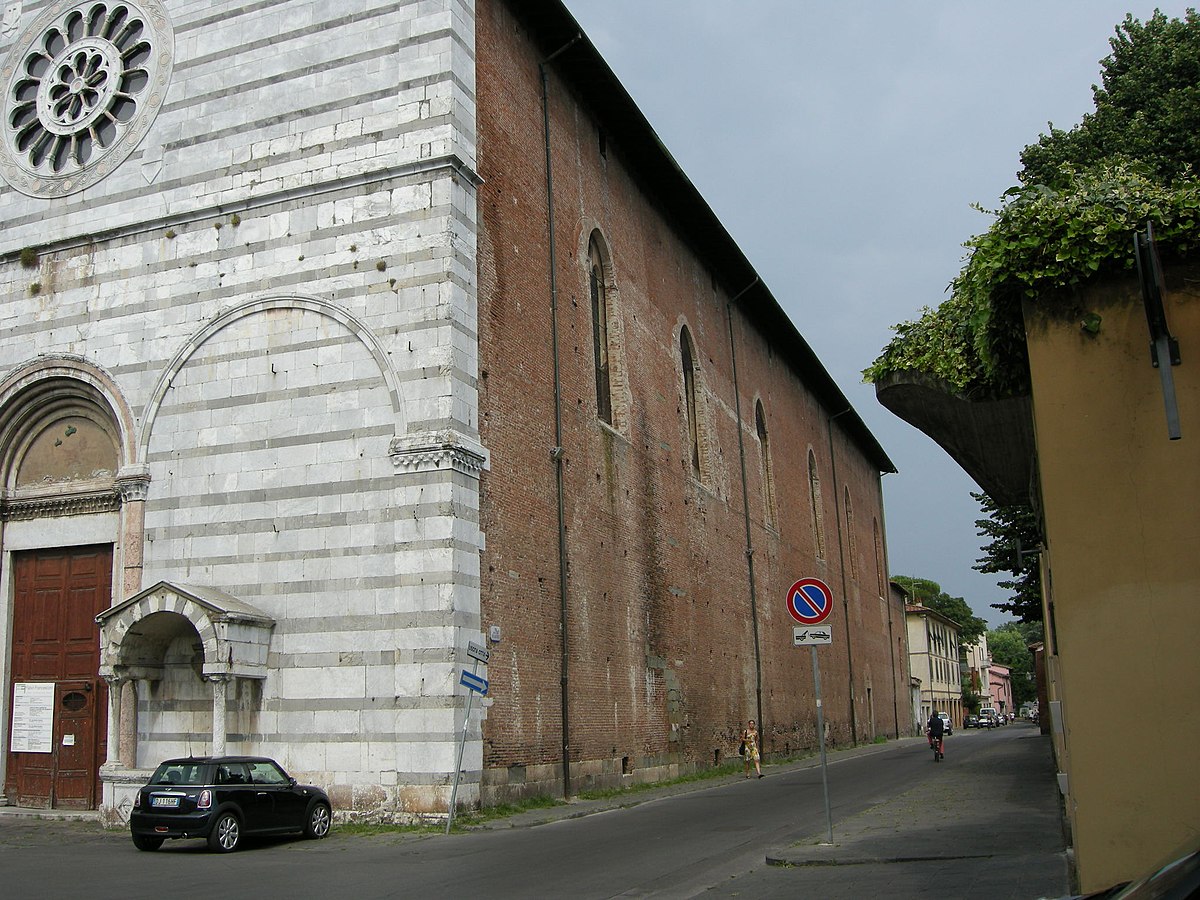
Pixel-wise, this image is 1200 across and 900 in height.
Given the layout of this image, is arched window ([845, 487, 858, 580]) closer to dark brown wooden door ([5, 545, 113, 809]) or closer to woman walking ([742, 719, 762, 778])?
woman walking ([742, 719, 762, 778])

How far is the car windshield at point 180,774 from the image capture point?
13.4 metres

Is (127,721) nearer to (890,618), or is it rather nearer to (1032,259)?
(1032,259)

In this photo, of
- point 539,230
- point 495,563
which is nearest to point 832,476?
point 539,230

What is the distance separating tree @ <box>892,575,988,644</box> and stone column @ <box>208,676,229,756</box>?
104973mm

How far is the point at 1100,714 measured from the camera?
7496 millimetres

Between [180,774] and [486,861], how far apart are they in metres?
4.20

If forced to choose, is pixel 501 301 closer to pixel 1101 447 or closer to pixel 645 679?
pixel 645 679

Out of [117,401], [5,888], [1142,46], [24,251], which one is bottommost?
[5,888]

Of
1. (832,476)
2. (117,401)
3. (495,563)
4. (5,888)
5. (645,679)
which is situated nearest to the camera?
(5,888)

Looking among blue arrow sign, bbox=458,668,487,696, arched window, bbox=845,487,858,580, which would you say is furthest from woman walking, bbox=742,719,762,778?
arched window, bbox=845,487,858,580

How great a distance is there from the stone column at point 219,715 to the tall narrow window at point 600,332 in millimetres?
10628

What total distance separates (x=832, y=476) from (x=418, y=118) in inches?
1388

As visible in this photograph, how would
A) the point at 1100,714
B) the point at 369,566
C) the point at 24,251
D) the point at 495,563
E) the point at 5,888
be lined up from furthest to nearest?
the point at 24,251 < the point at 495,563 < the point at 369,566 < the point at 5,888 < the point at 1100,714

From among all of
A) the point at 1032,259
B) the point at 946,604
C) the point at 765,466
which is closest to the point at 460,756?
the point at 1032,259
